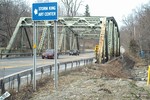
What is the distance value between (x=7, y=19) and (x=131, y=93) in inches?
2290

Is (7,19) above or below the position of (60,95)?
above

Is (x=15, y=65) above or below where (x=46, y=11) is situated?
below

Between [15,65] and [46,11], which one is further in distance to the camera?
[15,65]

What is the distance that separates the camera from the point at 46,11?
1282 cm

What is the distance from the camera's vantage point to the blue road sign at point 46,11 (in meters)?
12.8

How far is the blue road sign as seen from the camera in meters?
12.8

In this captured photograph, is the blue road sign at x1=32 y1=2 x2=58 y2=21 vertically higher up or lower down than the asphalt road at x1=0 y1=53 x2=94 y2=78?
higher up

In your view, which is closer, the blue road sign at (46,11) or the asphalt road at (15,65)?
the blue road sign at (46,11)

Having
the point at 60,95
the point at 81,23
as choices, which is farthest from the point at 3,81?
the point at 81,23

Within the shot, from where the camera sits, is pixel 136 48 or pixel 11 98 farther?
pixel 136 48

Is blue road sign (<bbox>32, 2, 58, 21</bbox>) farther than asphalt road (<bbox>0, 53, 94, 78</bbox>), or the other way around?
asphalt road (<bbox>0, 53, 94, 78</bbox>)

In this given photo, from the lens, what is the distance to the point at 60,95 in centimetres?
1151

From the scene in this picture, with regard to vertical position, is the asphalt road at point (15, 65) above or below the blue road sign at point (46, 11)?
below

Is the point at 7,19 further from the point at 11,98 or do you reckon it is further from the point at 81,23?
the point at 11,98
